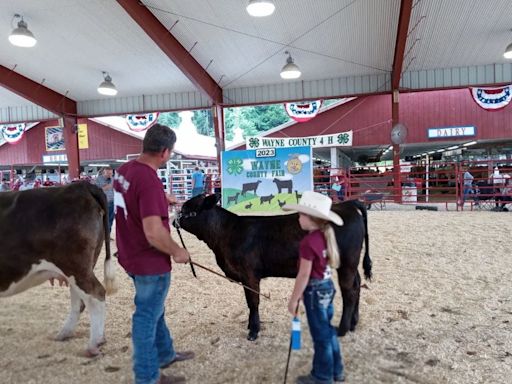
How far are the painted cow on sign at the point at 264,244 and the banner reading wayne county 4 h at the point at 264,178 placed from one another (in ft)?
21.6

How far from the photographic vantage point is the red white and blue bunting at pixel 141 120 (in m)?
17.0

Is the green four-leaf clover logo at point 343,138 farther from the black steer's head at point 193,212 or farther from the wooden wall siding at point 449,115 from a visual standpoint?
the black steer's head at point 193,212

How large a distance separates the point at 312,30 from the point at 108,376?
11.1 metres

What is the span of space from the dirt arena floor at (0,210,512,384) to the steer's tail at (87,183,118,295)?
1.49ft

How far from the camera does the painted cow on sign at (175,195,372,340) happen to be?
3.05 meters

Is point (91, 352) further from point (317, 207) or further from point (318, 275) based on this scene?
point (317, 207)

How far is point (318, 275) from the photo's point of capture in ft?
7.34

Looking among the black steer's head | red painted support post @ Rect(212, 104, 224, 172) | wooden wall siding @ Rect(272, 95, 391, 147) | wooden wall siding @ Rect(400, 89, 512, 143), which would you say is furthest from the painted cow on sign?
wooden wall siding @ Rect(400, 89, 512, 143)

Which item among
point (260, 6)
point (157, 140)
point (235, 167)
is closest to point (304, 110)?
point (235, 167)

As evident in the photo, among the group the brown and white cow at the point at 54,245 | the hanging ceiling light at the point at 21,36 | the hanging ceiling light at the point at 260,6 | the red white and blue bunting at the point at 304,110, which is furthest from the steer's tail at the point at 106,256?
the red white and blue bunting at the point at 304,110

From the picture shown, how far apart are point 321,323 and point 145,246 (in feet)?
3.51

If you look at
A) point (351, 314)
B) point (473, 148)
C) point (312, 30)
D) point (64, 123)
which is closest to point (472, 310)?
point (351, 314)

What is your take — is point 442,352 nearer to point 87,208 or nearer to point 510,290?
point 510,290

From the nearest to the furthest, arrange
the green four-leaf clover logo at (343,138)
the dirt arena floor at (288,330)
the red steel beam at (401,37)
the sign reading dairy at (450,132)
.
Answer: the dirt arena floor at (288,330) < the red steel beam at (401,37) < the green four-leaf clover logo at (343,138) < the sign reading dairy at (450,132)
